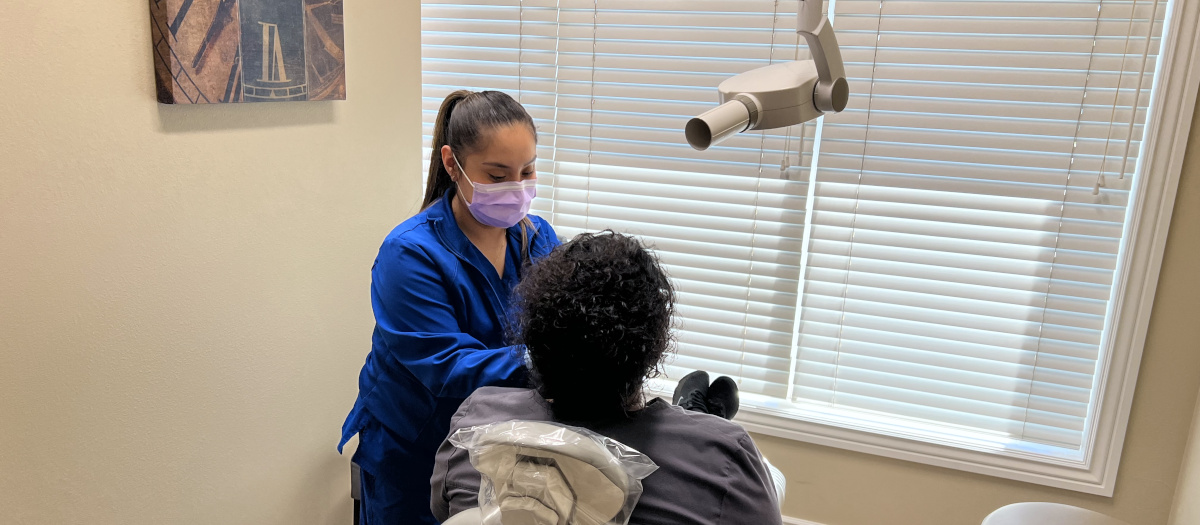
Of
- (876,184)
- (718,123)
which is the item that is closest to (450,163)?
(718,123)

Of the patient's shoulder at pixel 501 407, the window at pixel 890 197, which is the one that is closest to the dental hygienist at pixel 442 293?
the patient's shoulder at pixel 501 407

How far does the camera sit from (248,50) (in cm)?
147

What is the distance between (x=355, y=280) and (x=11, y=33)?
3.19ft

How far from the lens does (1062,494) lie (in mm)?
1950

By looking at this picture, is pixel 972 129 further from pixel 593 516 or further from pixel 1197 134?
pixel 593 516

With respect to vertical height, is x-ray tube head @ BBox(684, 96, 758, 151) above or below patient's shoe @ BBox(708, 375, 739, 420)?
above

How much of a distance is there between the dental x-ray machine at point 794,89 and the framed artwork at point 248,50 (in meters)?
0.96

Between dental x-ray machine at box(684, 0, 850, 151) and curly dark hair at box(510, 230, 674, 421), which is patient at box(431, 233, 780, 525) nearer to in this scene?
curly dark hair at box(510, 230, 674, 421)

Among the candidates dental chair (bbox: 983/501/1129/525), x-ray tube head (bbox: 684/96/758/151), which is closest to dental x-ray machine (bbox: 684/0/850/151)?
x-ray tube head (bbox: 684/96/758/151)

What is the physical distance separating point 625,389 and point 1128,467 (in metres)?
1.65

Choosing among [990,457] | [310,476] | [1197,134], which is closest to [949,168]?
[1197,134]

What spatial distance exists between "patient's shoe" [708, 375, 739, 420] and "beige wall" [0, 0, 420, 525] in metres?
1.02

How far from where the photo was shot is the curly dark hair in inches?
36.1

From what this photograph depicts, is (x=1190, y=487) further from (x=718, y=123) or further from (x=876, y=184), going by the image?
(x=718, y=123)
